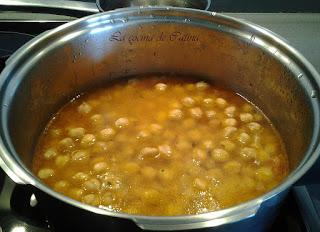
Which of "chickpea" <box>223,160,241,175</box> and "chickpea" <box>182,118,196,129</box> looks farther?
"chickpea" <box>182,118,196,129</box>

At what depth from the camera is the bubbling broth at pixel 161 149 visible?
1.37 metres

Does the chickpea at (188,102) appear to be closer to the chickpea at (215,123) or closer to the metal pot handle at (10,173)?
the chickpea at (215,123)

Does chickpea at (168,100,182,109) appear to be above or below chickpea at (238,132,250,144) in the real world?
above

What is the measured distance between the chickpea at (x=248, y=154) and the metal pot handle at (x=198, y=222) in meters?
0.56

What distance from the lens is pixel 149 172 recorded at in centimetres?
144

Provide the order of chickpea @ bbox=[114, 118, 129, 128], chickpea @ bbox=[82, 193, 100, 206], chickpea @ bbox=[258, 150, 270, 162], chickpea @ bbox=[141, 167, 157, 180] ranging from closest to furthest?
chickpea @ bbox=[82, 193, 100, 206]
chickpea @ bbox=[141, 167, 157, 180]
chickpea @ bbox=[258, 150, 270, 162]
chickpea @ bbox=[114, 118, 129, 128]

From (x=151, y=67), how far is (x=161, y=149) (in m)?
0.48

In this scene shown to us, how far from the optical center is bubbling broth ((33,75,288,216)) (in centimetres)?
137

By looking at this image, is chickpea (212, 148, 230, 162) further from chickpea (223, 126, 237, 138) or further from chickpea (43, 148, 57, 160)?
chickpea (43, 148, 57, 160)

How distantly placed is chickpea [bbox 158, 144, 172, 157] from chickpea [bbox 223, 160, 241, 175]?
20cm

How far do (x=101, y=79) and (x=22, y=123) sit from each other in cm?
48

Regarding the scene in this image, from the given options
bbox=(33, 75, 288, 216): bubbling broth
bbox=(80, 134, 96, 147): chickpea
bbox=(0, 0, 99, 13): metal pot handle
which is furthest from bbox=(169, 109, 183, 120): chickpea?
bbox=(0, 0, 99, 13): metal pot handle

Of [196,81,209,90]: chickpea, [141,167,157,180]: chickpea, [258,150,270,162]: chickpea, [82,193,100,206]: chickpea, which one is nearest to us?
[82,193,100,206]: chickpea

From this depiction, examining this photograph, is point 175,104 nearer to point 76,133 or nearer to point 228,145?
point 228,145
